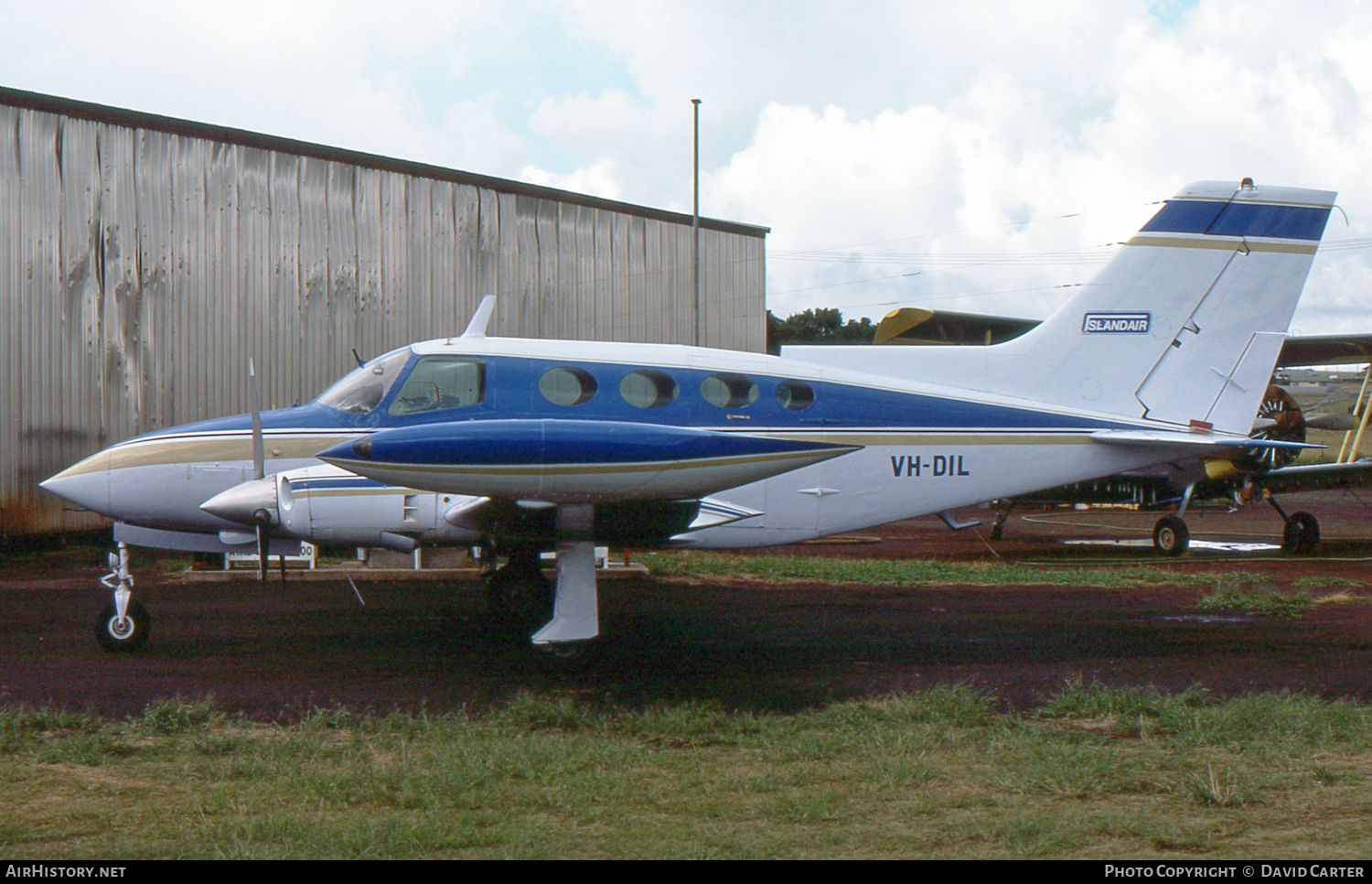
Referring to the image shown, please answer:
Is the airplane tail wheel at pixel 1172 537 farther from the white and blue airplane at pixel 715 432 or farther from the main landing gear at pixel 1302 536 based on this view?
the white and blue airplane at pixel 715 432

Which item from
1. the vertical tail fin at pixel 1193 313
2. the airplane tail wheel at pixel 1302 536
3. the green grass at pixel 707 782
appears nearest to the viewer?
the green grass at pixel 707 782

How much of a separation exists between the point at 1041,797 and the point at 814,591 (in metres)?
7.89

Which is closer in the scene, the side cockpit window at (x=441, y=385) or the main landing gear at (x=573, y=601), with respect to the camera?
the main landing gear at (x=573, y=601)

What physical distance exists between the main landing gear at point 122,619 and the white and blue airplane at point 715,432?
0.08 ft

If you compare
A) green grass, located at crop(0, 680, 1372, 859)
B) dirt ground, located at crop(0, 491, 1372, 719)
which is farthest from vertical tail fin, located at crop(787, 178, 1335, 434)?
green grass, located at crop(0, 680, 1372, 859)

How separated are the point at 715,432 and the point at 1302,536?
13.1 meters

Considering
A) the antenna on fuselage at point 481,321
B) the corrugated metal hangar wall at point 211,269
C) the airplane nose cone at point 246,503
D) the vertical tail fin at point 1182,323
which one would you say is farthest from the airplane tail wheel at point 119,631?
the corrugated metal hangar wall at point 211,269

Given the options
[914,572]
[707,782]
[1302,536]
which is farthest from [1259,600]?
[707,782]

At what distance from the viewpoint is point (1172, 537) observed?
Result: 54.0ft

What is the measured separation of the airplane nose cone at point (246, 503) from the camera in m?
8.37

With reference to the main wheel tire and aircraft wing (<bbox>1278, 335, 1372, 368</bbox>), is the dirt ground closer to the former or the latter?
the main wheel tire

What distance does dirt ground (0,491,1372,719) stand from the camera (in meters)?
7.68

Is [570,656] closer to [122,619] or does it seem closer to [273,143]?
[122,619]
